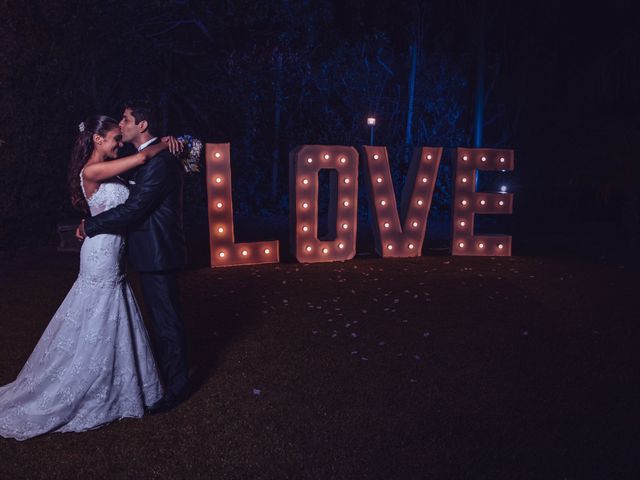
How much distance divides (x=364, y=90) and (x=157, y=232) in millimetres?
17370

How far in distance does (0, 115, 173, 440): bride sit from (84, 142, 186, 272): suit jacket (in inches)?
3.5

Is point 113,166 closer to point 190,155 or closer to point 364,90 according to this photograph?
point 190,155

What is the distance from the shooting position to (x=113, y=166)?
4.02 meters

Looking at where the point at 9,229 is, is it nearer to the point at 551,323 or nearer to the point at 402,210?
the point at 402,210

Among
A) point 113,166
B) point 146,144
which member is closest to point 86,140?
point 113,166

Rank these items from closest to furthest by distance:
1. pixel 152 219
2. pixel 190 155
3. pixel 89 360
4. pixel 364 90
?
pixel 89 360, pixel 152 219, pixel 190 155, pixel 364 90

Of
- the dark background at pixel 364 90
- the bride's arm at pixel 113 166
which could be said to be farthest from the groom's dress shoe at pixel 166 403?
the dark background at pixel 364 90

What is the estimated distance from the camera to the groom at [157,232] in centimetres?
403

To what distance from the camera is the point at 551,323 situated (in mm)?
6781

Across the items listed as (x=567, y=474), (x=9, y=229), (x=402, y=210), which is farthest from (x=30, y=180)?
(x=567, y=474)

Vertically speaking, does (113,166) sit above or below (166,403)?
above

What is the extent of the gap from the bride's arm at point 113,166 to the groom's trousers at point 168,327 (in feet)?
2.49

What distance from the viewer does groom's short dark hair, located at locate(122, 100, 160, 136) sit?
13.6 ft

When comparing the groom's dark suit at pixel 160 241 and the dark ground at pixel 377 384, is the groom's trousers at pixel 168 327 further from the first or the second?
the dark ground at pixel 377 384
